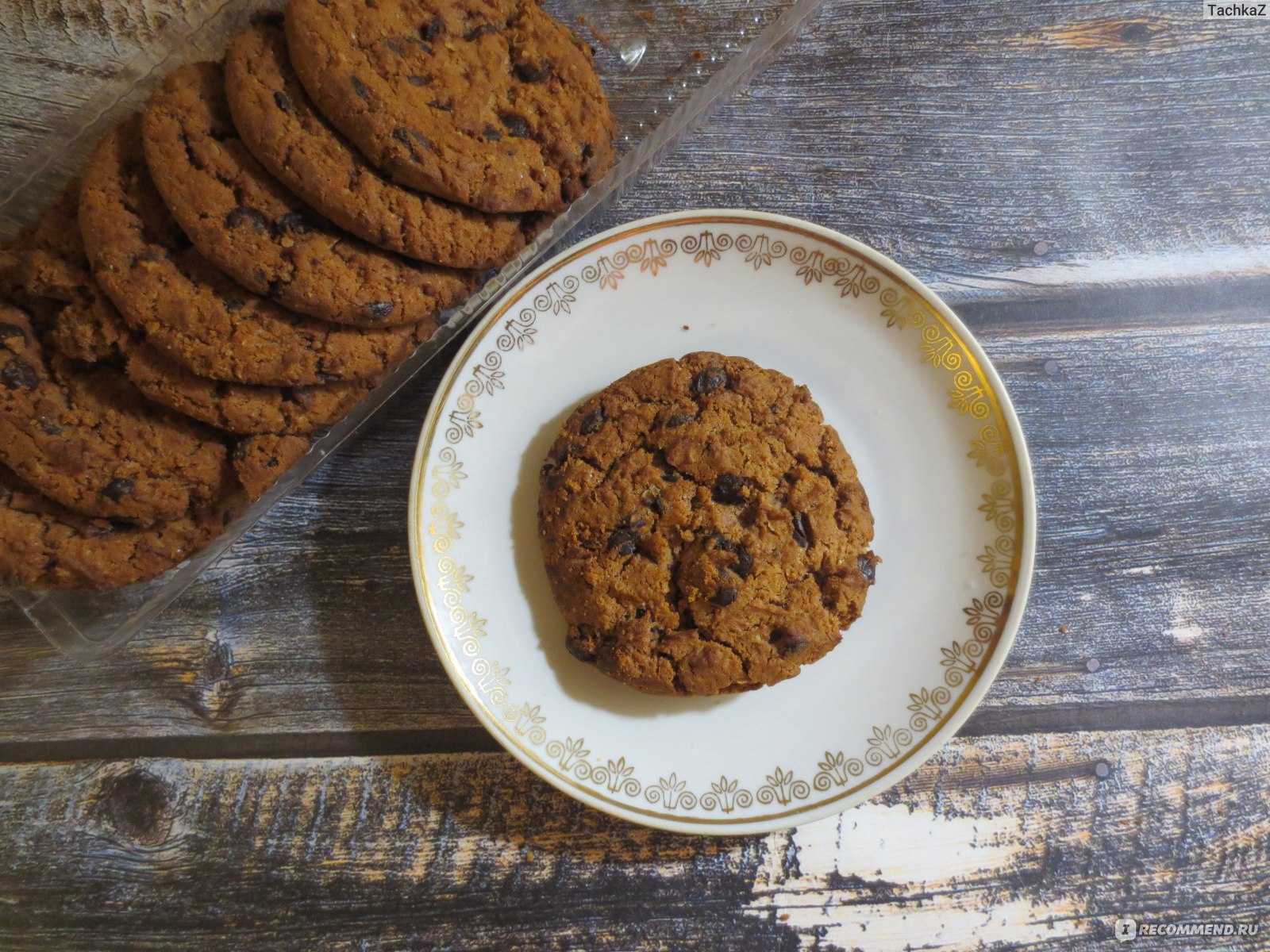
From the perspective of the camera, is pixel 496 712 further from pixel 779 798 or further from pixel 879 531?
pixel 879 531

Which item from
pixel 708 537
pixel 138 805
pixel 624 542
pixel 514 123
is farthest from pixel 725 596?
pixel 138 805

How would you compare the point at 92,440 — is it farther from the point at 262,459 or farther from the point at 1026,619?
the point at 1026,619

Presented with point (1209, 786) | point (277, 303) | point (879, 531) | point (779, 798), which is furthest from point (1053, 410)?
point (277, 303)

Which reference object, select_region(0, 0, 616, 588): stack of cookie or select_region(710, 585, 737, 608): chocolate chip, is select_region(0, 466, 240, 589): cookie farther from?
select_region(710, 585, 737, 608): chocolate chip

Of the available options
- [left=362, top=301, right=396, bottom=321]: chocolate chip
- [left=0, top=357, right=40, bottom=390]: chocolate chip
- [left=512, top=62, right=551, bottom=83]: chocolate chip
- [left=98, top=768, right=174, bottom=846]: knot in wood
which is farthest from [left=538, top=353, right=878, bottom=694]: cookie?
[left=98, top=768, right=174, bottom=846]: knot in wood

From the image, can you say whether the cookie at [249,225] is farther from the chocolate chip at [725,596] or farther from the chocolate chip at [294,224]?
the chocolate chip at [725,596]

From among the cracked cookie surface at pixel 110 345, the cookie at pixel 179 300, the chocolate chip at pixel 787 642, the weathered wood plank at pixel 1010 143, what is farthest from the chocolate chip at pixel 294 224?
the chocolate chip at pixel 787 642
